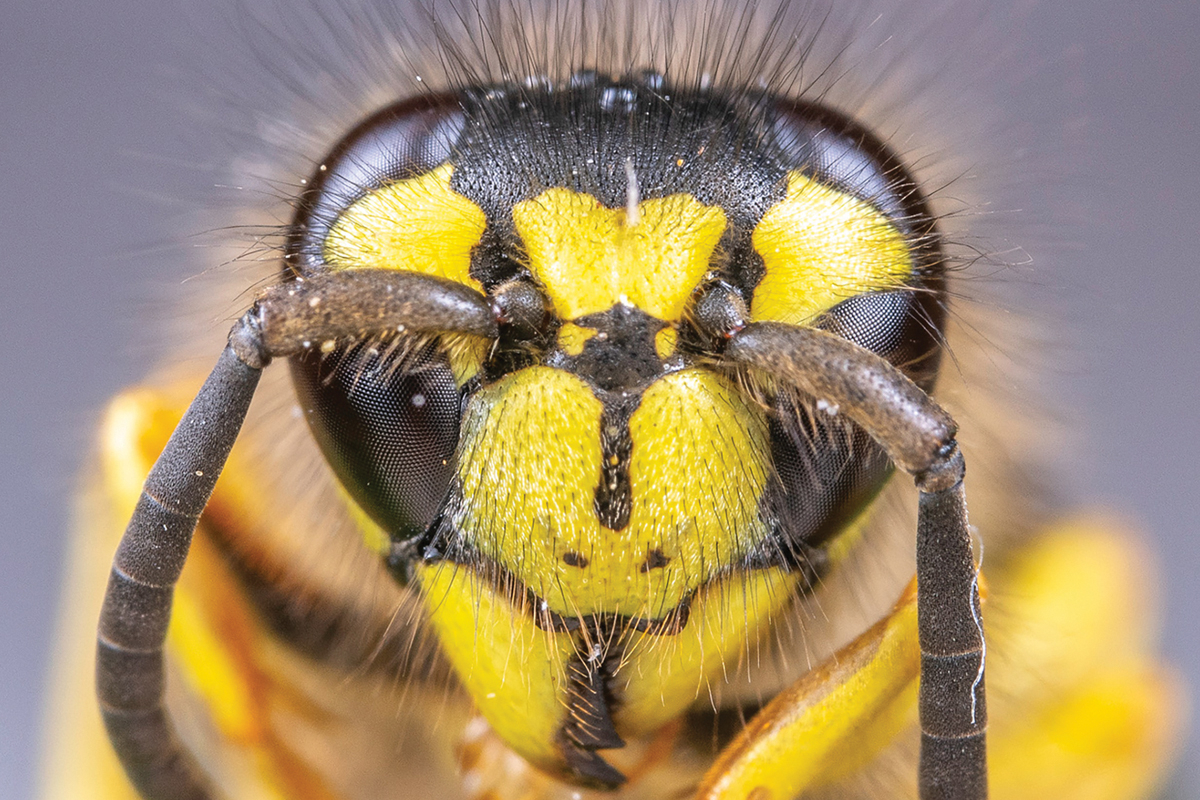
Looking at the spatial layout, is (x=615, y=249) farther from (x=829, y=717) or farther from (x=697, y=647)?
(x=829, y=717)

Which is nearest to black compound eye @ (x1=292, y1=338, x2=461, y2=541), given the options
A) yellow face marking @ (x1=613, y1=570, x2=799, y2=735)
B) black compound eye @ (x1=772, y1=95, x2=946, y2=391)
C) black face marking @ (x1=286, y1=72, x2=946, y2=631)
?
black face marking @ (x1=286, y1=72, x2=946, y2=631)

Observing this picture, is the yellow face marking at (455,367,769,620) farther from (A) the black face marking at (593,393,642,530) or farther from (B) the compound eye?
(B) the compound eye

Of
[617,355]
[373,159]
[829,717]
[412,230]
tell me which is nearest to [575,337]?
[617,355]

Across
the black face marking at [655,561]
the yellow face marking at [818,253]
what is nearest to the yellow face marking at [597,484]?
the black face marking at [655,561]

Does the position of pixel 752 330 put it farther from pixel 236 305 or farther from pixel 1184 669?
pixel 1184 669

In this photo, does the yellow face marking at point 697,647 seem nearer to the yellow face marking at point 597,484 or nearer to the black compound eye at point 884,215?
the yellow face marking at point 597,484
